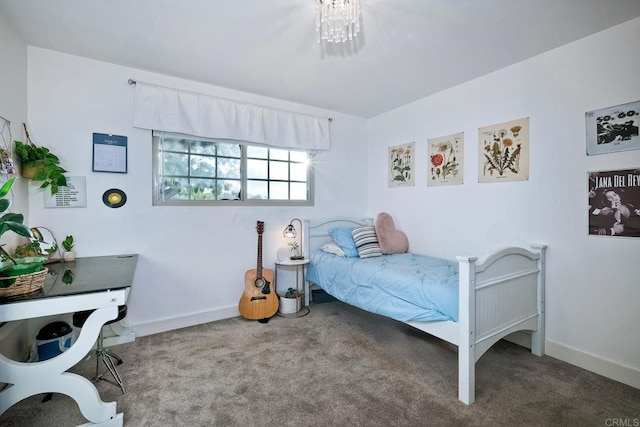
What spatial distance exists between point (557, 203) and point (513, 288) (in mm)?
740

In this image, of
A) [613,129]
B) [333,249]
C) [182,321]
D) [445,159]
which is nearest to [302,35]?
[445,159]

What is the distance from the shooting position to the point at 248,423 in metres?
1.57

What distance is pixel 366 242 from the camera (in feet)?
10.3

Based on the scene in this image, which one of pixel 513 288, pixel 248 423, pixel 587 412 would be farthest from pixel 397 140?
pixel 248 423

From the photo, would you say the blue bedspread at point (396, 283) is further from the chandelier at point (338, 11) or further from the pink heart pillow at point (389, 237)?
the chandelier at point (338, 11)

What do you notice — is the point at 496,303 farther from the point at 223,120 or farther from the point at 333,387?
the point at 223,120

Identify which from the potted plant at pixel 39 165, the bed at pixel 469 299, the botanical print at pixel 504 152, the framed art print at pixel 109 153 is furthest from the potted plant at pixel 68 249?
the botanical print at pixel 504 152

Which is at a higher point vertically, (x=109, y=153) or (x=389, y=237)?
(x=109, y=153)

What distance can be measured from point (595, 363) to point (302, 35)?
3.03 metres

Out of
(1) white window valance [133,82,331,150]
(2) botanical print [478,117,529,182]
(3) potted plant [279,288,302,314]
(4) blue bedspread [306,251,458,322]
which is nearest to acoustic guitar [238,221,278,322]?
(3) potted plant [279,288,302,314]

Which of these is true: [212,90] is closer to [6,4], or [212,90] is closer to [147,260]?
[6,4]

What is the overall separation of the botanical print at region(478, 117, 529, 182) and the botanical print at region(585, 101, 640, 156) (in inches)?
15.4

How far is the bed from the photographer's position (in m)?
1.77

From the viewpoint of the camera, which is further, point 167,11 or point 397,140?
point 397,140
